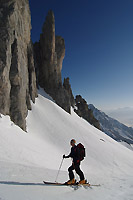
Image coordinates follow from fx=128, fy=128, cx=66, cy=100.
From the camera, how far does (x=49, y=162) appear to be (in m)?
12.0

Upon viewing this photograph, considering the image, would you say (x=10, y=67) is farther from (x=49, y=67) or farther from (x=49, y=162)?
(x=49, y=67)

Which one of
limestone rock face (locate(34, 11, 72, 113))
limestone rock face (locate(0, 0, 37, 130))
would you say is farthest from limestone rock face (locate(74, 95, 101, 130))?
limestone rock face (locate(0, 0, 37, 130))

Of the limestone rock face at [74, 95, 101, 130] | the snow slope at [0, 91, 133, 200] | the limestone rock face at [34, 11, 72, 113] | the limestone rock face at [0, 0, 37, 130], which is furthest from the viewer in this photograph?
the limestone rock face at [74, 95, 101, 130]

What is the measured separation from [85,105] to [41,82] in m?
36.5

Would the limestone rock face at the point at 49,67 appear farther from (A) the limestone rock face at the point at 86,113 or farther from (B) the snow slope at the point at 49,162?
(A) the limestone rock face at the point at 86,113

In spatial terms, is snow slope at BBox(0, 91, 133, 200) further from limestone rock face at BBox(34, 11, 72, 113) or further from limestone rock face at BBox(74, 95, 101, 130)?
limestone rock face at BBox(74, 95, 101, 130)

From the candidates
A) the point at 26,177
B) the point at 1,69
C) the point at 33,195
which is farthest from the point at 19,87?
the point at 33,195

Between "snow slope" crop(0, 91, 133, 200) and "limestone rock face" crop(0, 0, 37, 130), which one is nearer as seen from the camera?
"snow slope" crop(0, 91, 133, 200)

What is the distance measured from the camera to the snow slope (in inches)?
201

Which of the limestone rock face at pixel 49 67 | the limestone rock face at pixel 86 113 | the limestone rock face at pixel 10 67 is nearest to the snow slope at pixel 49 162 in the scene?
the limestone rock face at pixel 10 67

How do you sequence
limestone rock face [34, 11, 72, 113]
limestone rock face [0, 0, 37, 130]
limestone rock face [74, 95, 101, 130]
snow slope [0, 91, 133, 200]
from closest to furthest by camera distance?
snow slope [0, 91, 133, 200], limestone rock face [0, 0, 37, 130], limestone rock face [34, 11, 72, 113], limestone rock face [74, 95, 101, 130]

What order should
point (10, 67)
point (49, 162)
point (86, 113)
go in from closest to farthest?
1. point (49, 162)
2. point (10, 67)
3. point (86, 113)

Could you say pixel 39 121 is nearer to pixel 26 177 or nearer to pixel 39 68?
pixel 26 177

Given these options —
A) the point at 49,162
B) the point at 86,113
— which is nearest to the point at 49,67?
the point at 86,113
